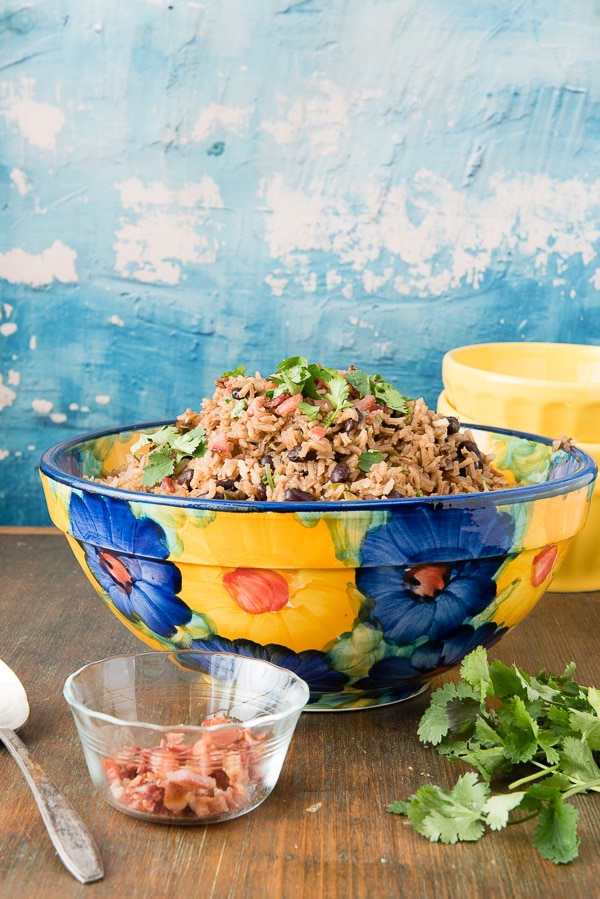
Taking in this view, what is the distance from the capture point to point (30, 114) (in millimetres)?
1816

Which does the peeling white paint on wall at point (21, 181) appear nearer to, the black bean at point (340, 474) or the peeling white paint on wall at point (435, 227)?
the peeling white paint on wall at point (435, 227)

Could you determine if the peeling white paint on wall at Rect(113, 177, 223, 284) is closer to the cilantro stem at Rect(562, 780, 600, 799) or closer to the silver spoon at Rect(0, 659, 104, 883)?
the silver spoon at Rect(0, 659, 104, 883)

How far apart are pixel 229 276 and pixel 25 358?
421 mm

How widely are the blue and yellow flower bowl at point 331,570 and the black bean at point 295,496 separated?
0.14 feet

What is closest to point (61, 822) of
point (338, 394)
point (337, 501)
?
point (337, 501)

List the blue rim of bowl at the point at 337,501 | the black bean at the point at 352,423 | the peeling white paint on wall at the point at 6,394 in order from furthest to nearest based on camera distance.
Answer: the peeling white paint on wall at the point at 6,394 → the black bean at the point at 352,423 → the blue rim of bowl at the point at 337,501

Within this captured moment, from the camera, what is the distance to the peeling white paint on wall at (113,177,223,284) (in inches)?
72.3

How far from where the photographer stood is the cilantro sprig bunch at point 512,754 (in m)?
0.79

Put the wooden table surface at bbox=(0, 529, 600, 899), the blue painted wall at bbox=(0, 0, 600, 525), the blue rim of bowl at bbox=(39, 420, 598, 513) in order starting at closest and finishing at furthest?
the wooden table surface at bbox=(0, 529, 600, 899)
the blue rim of bowl at bbox=(39, 420, 598, 513)
the blue painted wall at bbox=(0, 0, 600, 525)

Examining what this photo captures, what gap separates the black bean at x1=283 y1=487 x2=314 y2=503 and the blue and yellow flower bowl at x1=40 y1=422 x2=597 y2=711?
0.14ft

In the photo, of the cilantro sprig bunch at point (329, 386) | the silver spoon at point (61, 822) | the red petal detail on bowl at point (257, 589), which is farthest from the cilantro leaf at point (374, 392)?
the silver spoon at point (61, 822)

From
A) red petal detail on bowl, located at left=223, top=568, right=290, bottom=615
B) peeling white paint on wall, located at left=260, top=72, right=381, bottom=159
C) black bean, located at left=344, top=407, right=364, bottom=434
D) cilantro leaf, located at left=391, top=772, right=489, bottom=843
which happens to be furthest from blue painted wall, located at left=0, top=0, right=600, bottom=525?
cilantro leaf, located at left=391, top=772, right=489, bottom=843

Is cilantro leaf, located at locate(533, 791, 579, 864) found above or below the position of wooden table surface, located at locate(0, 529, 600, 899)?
above

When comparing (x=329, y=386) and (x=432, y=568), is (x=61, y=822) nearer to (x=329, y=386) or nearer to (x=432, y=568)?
(x=432, y=568)
